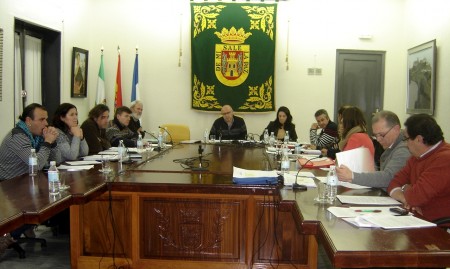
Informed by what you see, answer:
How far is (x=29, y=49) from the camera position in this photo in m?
5.27

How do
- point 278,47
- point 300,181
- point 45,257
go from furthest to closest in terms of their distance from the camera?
point 278,47, point 45,257, point 300,181

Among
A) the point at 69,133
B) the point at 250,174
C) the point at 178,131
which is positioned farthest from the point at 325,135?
the point at 69,133

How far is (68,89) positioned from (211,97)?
7.04 ft

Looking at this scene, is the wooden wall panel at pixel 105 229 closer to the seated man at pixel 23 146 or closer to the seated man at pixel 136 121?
the seated man at pixel 23 146

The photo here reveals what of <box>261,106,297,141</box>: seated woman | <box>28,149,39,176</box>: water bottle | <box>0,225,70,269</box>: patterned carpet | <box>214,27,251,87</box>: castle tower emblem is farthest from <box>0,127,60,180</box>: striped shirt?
<box>214,27,251,87</box>: castle tower emblem

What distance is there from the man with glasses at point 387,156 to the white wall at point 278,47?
429 cm

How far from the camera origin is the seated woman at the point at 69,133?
137 inches

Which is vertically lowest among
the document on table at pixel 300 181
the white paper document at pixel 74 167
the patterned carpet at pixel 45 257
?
the patterned carpet at pixel 45 257

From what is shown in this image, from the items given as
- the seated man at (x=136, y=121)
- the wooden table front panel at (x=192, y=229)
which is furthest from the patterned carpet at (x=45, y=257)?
the seated man at (x=136, y=121)

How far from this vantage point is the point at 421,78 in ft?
19.5

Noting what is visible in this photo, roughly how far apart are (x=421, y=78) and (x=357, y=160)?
386 cm

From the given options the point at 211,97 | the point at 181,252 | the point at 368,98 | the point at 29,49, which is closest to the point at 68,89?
the point at 29,49

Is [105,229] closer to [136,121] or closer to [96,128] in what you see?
[96,128]

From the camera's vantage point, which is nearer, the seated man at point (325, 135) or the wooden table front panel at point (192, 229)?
the wooden table front panel at point (192, 229)
